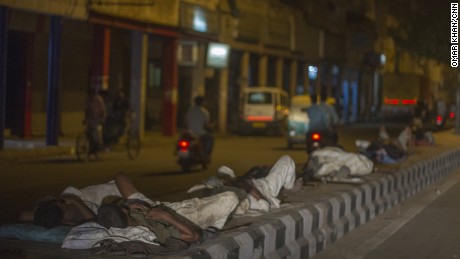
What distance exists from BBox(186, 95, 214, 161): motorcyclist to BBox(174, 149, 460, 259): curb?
5354mm

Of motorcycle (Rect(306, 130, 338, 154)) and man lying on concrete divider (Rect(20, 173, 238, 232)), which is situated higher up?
motorcycle (Rect(306, 130, 338, 154))

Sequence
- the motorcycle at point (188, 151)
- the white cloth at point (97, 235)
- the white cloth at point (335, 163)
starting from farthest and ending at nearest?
the motorcycle at point (188, 151) → the white cloth at point (335, 163) → the white cloth at point (97, 235)

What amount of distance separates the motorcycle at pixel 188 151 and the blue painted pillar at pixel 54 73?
20.3 ft

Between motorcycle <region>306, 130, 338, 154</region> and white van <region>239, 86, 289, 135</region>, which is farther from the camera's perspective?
white van <region>239, 86, 289, 135</region>

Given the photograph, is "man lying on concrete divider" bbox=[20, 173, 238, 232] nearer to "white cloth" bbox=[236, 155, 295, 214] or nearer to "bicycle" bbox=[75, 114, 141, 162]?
"white cloth" bbox=[236, 155, 295, 214]

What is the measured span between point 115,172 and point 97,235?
12.4 metres

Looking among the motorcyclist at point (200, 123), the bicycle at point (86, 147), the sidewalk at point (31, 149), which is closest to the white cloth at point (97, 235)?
the motorcyclist at point (200, 123)

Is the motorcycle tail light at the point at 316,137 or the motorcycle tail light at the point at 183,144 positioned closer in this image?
the motorcycle tail light at the point at 183,144

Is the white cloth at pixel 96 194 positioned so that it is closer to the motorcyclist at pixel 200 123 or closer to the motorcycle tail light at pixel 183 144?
the motorcycle tail light at pixel 183 144

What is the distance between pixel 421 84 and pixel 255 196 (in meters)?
52.7

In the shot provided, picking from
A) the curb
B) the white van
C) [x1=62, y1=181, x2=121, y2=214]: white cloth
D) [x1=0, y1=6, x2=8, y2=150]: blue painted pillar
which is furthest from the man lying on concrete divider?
the white van

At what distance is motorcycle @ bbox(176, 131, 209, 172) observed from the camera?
20.0 meters

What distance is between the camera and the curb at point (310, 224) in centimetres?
775

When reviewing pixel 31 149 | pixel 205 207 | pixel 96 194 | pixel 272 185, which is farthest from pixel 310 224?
pixel 31 149
